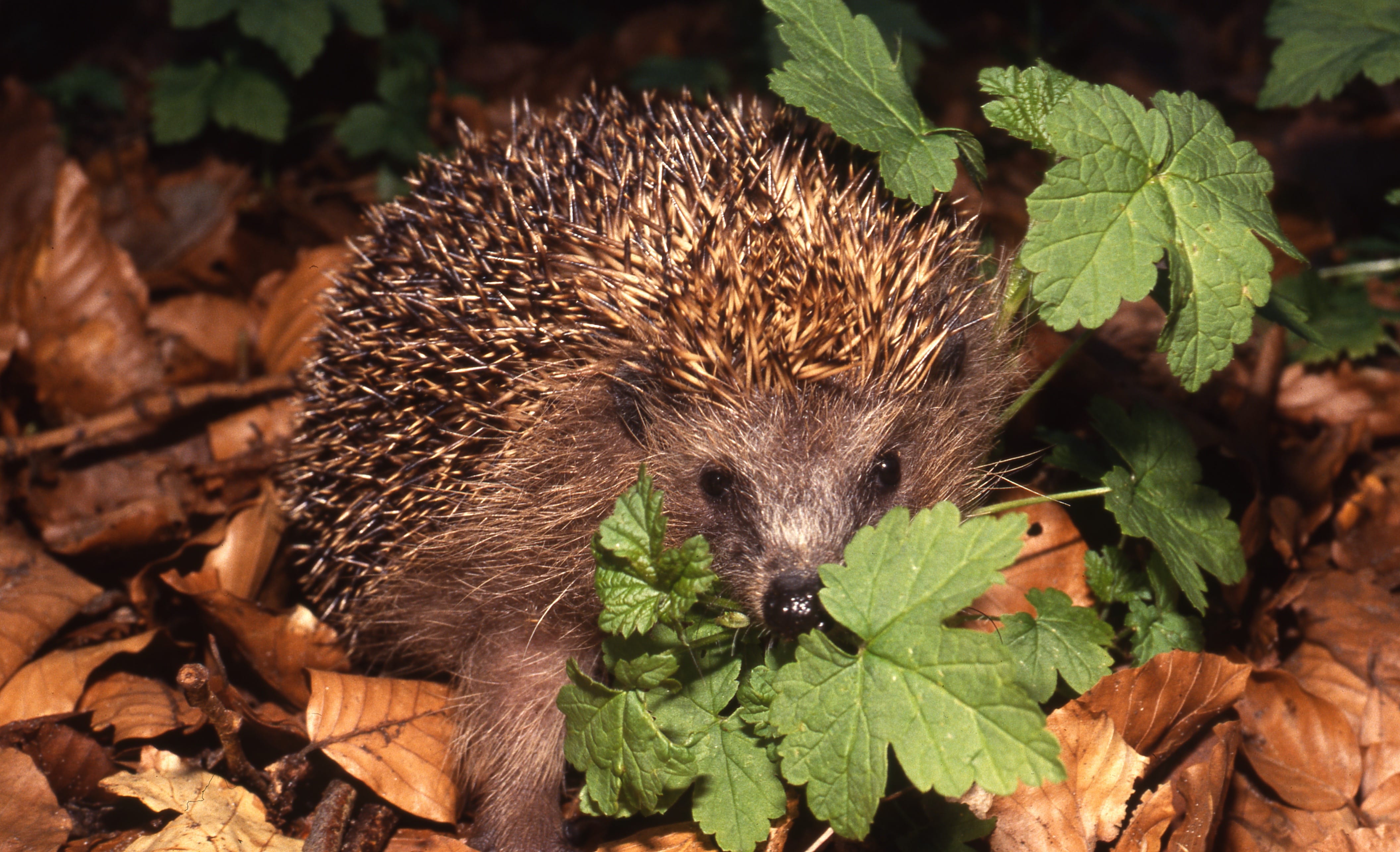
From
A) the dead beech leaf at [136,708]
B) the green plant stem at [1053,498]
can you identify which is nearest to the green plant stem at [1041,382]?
the green plant stem at [1053,498]

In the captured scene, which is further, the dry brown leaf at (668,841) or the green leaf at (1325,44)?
the green leaf at (1325,44)

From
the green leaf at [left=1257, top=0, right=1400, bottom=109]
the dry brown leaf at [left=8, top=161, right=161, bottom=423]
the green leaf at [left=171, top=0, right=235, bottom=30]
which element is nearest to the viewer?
the green leaf at [left=1257, top=0, right=1400, bottom=109]

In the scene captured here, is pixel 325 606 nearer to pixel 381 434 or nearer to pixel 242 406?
pixel 381 434

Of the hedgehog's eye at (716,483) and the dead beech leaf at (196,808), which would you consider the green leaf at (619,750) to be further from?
the dead beech leaf at (196,808)

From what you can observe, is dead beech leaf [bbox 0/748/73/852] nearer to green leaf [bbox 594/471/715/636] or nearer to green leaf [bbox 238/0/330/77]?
green leaf [bbox 594/471/715/636]

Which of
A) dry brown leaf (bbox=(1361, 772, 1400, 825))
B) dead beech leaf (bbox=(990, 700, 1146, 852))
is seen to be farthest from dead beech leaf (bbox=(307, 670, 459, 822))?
dry brown leaf (bbox=(1361, 772, 1400, 825))

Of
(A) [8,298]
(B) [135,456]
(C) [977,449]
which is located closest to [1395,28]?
(C) [977,449]
